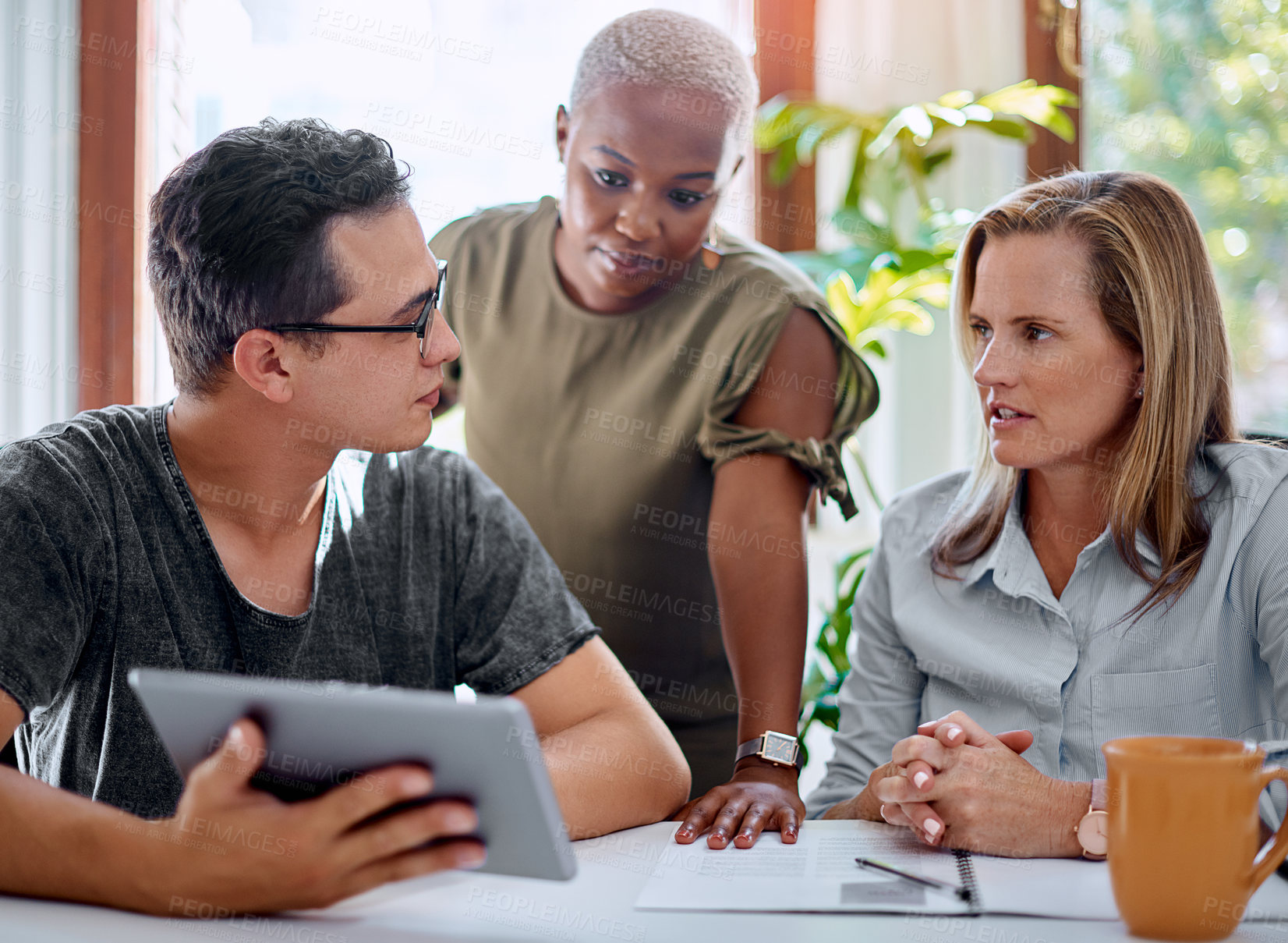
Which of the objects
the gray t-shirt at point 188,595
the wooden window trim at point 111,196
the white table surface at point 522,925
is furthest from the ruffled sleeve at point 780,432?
the wooden window trim at point 111,196

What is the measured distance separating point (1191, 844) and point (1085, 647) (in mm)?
542

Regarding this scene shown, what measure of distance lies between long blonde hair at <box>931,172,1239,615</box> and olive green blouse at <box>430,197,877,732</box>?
1.31 feet

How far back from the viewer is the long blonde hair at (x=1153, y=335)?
1.28 m

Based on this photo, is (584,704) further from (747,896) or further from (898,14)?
(898,14)

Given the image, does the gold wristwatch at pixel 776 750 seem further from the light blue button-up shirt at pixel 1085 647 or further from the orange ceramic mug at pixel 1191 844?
the orange ceramic mug at pixel 1191 844

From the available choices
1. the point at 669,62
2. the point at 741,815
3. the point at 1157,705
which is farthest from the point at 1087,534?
the point at 669,62

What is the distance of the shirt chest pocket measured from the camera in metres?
1.20

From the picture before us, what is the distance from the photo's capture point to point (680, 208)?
159 centimetres

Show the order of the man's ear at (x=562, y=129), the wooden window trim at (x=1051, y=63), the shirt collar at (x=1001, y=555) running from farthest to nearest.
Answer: the wooden window trim at (x=1051, y=63), the man's ear at (x=562, y=129), the shirt collar at (x=1001, y=555)

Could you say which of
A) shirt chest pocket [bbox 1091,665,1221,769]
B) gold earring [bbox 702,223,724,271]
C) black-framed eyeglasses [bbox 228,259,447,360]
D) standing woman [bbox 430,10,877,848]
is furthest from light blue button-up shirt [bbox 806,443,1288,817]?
black-framed eyeglasses [bbox 228,259,447,360]

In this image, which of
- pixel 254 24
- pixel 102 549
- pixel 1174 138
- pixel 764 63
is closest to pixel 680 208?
pixel 102 549

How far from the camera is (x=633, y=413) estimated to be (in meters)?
1.69

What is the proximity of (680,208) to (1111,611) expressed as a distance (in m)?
0.81

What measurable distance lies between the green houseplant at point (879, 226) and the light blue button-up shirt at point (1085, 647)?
78 cm
